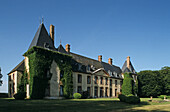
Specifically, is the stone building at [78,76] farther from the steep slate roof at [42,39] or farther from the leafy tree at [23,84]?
the leafy tree at [23,84]

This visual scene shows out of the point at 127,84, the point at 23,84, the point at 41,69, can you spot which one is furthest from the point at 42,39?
the point at 127,84

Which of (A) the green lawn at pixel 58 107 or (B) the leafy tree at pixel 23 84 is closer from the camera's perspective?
(A) the green lawn at pixel 58 107

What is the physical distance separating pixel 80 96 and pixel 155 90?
28.8m

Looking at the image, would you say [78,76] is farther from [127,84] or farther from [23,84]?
[127,84]

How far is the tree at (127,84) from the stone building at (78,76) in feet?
4.47

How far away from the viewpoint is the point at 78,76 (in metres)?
35.0

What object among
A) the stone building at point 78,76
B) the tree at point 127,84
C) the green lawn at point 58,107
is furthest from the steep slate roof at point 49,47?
the green lawn at point 58,107

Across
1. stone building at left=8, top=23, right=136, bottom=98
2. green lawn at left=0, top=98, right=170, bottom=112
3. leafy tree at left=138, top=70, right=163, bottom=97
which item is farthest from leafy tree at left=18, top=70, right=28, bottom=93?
leafy tree at left=138, top=70, right=163, bottom=97

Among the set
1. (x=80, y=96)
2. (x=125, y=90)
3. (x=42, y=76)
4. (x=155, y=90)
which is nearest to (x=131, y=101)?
(x=80, y=96)

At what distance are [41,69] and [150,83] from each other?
35.7 metres

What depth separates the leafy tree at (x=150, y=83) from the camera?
4959cm

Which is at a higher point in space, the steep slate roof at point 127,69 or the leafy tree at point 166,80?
the steep slate roof at point 127,69

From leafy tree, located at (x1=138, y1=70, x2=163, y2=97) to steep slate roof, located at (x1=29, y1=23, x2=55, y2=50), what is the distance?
33.2 meters

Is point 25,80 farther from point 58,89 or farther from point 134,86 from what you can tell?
point 134,86
